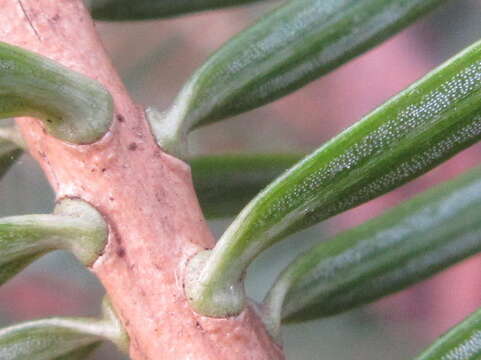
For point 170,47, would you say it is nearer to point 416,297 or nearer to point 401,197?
point 401,197

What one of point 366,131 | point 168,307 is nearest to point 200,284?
point 168,307

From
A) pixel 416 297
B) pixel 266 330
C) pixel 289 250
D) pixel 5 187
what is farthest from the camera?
pixel 416 297

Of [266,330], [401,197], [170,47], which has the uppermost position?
[266,330]

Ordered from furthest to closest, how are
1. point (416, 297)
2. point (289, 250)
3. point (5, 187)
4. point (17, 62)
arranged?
point (416, 297), point (5, 187), point (289, 250), point (17, 62)

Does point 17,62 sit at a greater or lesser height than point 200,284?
greater

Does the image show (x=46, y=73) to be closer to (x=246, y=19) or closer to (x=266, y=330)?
(x=266, y=330)

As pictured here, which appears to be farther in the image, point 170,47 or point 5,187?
point 170,47

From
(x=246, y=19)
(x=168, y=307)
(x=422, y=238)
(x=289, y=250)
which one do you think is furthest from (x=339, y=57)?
(x=246, y=19)
